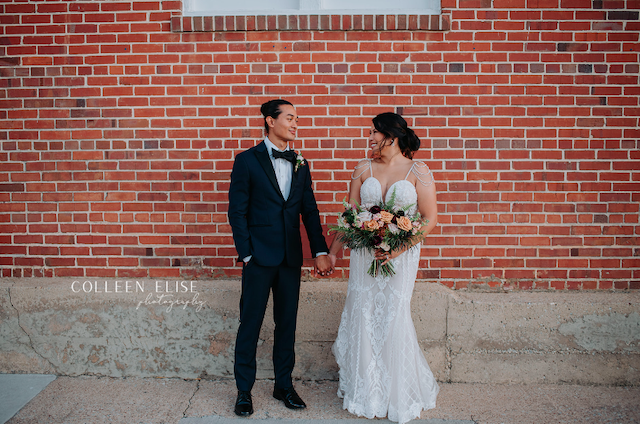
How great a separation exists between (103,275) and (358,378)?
8.41ft

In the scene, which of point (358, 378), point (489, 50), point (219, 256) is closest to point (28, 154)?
point (219, 256)

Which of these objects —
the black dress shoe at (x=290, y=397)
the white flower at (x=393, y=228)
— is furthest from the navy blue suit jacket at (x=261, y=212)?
the black dress shoe at (x=290, y=397)

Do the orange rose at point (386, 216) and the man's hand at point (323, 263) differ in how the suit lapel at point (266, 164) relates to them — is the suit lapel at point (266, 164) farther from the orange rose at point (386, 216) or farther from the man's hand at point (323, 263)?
the orange rose at point (386, 216)

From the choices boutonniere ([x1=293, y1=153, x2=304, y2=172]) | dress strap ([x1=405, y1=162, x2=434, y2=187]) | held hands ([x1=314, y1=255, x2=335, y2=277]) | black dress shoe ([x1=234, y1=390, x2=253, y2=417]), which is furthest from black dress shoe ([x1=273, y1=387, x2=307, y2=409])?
dress strap ([x1=405, y1=162, x2=434, y2=187])

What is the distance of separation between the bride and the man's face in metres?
0.61

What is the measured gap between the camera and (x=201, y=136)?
399 centimetres

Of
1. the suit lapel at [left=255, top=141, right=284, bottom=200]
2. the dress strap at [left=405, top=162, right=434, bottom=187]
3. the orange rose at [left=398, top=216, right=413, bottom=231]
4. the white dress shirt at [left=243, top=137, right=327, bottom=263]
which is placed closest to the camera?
the orange rose at [left=398, top=216, right=413, bottom=231]

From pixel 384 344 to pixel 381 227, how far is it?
929mm

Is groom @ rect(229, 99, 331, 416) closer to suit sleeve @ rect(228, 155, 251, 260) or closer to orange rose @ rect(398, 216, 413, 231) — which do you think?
suit sleeve @ rect(228, 155, 251, 260)

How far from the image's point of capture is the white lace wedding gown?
3.24m

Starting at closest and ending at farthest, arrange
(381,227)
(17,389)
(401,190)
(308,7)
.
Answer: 1. (381,227)
2. (401,190)
3. (17,389)
4. (308,7)

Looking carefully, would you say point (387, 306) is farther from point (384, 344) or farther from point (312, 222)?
point (312, 222)

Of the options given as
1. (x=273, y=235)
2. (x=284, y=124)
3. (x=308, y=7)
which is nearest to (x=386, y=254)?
(x=273, y=235)

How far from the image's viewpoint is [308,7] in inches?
155
